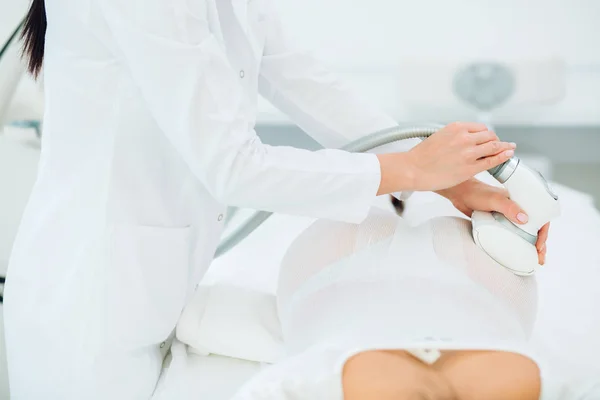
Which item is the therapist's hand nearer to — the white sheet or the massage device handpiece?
the massage device handpiece

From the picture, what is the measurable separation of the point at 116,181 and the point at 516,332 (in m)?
0.70

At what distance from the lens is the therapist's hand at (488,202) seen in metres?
1.09

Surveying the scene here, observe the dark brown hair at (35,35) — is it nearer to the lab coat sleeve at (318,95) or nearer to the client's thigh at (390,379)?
the lab coat sleeve at (318,95)

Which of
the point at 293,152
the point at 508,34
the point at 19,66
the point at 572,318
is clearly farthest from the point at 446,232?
the point at 508,34

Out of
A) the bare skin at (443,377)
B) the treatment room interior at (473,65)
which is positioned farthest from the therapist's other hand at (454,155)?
the treatment room interior at (473,65)

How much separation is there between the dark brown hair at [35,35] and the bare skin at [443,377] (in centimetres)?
78

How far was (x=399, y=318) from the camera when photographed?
0.98 metres

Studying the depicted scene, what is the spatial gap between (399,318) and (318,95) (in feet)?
2.00

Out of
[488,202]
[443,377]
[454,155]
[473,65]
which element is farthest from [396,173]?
[473,65]

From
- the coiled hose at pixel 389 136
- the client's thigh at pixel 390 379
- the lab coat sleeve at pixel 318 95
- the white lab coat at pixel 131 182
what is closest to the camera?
the client's thigh at pixel 390 379

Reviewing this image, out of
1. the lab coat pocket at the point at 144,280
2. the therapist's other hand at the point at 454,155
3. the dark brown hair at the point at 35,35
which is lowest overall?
the lab coat pocket at the point at 144,280

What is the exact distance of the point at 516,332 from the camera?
1.02 meters

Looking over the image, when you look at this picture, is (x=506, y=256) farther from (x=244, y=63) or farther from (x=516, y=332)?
(x=244, y=63)

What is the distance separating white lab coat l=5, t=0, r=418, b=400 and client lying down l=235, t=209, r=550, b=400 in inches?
4.1
